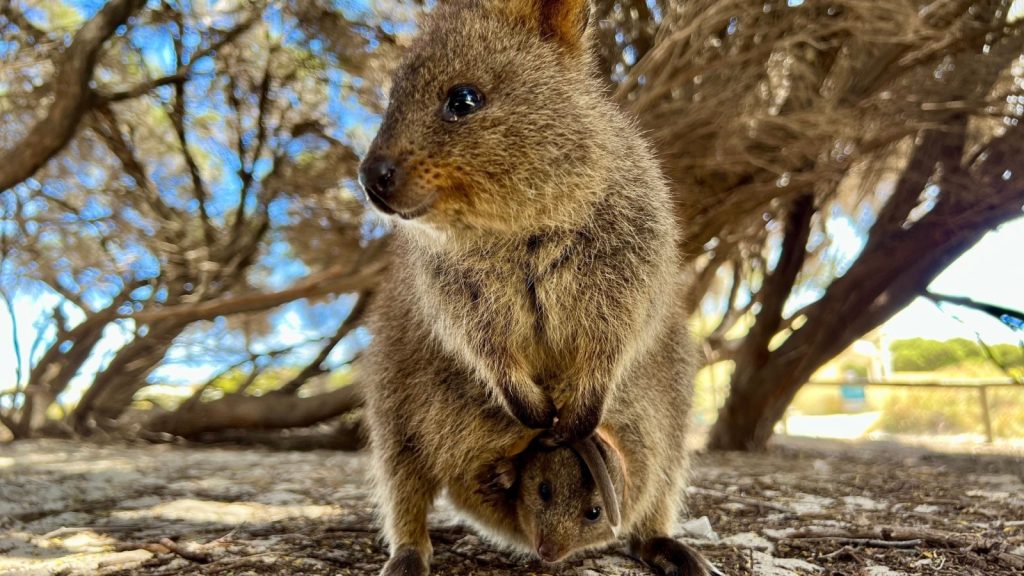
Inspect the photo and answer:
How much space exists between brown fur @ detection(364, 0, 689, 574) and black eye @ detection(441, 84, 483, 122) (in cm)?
2

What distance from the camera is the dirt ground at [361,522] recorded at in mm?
2371

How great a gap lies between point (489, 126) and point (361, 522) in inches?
74.9

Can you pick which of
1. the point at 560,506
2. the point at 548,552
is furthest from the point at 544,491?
the point at 548,552

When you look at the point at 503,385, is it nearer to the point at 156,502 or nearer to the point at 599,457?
the point at 599,457

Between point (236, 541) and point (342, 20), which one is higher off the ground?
point (342, 20)

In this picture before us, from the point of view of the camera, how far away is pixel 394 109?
202 cm

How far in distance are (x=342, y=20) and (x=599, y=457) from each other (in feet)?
12.2

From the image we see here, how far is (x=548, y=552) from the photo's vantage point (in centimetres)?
217

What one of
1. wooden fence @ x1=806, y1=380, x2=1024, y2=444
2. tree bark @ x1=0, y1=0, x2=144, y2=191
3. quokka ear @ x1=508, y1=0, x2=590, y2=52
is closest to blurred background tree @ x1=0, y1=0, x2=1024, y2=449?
tree bark @ x1=0, y1=0, x2=144, y2=191

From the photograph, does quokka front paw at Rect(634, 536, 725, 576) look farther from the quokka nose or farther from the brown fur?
the quokka nose

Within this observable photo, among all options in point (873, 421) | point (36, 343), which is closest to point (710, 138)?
point (36, 343)

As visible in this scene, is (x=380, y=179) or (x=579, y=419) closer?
(x=380, y=179)

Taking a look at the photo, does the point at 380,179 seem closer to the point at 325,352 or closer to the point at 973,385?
the point at 325,352

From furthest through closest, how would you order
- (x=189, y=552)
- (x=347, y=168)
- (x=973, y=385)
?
(x=973, y=385)
(x=347, y=168)
(x=189, y=552)
